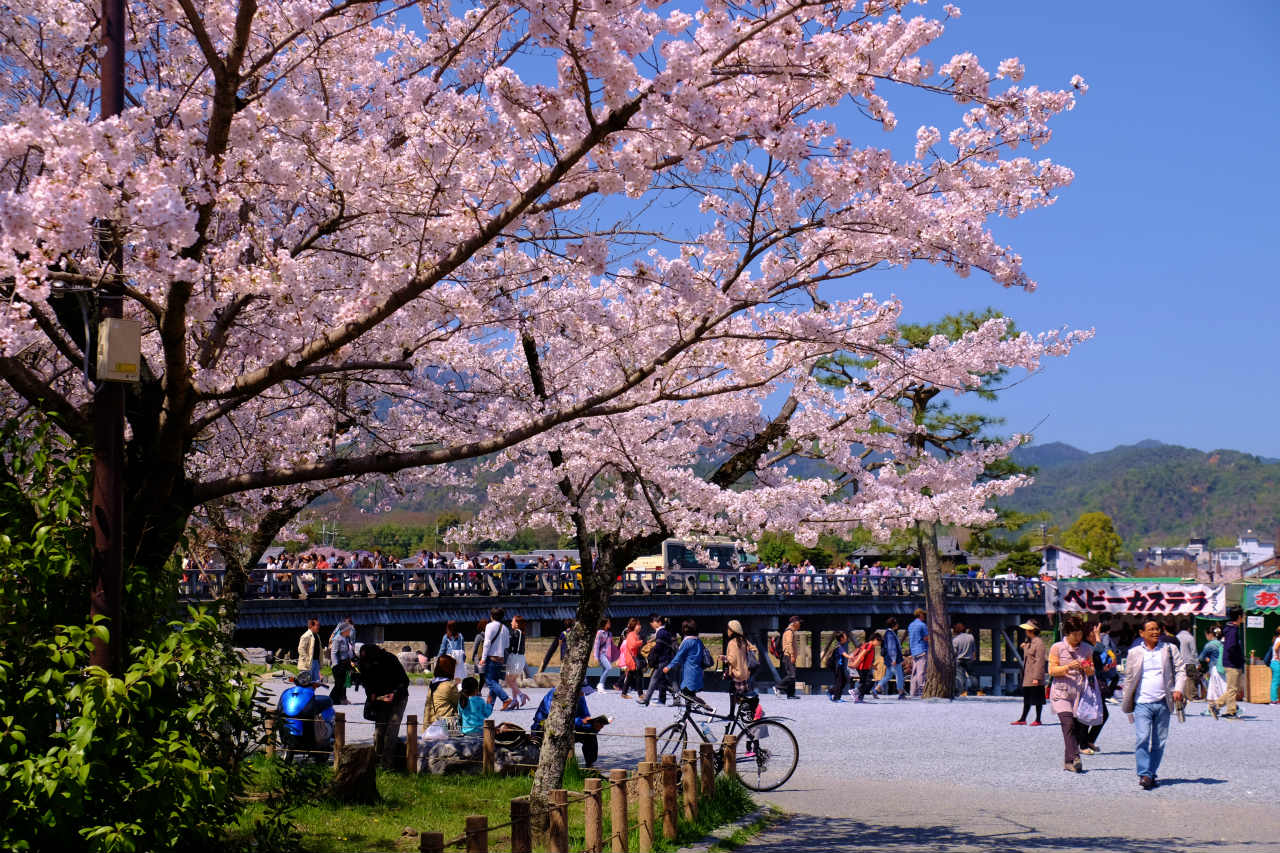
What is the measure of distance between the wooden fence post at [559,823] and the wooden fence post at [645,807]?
60.0 inches

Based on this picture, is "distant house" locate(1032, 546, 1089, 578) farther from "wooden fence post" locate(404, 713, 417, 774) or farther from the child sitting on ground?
"wooden fence post" locate(404, 713, 417, 774)

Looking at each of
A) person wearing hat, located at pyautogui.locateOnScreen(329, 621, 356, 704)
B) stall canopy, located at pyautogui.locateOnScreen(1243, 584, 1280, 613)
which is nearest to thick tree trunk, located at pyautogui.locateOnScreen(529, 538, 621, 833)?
person wearing hat, located at pyautogui.locateOnScreen(329, 621, 356, 704)

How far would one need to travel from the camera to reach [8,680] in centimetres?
602

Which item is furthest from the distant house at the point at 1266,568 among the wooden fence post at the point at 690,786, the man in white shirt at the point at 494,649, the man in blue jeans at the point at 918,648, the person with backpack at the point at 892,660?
the wooden fence post at the point at 690,786

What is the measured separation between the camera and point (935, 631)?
30672mm

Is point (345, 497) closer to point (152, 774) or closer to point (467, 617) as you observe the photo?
point (152, 774)

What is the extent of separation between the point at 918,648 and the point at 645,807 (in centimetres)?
1961

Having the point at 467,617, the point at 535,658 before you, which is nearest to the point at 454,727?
the point at 467,617

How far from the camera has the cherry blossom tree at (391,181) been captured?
662 centimetres

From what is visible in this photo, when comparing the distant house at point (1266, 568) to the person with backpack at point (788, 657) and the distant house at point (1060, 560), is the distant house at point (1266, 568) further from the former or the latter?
the person with backpack at point (788, 657)

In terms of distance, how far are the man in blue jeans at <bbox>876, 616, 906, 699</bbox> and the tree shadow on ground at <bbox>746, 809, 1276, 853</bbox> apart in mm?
15883

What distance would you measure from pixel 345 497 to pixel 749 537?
4.71m

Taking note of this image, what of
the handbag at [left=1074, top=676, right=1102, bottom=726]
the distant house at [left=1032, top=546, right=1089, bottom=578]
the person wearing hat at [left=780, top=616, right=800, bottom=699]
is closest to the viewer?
the handbag at [left=1074, top=676, right=1102, bottom=726]

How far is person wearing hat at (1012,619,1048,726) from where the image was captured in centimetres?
1841
